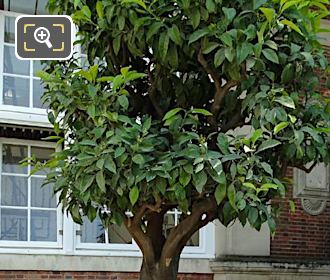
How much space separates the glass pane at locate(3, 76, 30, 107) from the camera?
9047 millimetres

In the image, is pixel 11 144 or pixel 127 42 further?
pixel 11 144

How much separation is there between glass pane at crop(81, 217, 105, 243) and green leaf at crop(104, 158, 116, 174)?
507 centimetres

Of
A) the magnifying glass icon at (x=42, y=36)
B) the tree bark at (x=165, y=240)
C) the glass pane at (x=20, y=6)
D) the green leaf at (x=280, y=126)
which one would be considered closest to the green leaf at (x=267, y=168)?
the green leaf at (x=280, y=126)

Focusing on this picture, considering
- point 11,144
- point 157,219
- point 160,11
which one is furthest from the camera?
point 11,144

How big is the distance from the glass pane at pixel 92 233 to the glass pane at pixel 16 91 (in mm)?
1682

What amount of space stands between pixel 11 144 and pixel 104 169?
505 cm

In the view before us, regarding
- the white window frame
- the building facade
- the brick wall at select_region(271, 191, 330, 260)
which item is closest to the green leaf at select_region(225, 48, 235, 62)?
the building facade

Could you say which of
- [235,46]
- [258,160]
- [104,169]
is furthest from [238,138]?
[104,169]

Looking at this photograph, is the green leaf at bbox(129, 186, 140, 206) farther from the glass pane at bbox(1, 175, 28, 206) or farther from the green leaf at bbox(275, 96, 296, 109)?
the glass pane at bbox(1, 175, 28, 206)

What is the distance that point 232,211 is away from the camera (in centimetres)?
435

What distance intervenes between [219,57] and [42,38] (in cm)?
108

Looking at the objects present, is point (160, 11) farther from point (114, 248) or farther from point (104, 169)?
point (114, 248)

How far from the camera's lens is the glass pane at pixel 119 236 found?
927 centimetres

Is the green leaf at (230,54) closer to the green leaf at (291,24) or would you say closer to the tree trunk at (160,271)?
the green leaf at (291,24)
